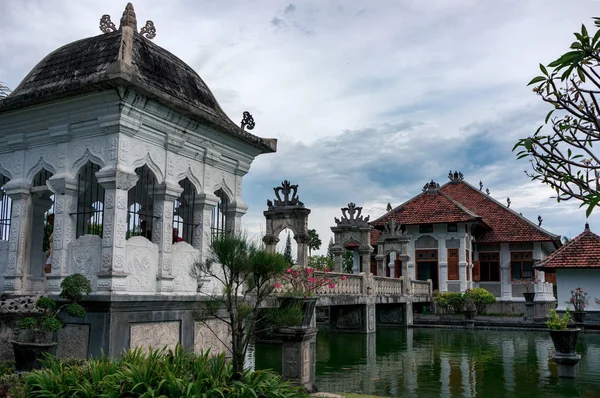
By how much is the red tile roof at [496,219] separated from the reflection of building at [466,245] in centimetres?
5

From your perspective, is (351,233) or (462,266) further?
(462,266)

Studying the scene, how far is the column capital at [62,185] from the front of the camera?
28.7ft

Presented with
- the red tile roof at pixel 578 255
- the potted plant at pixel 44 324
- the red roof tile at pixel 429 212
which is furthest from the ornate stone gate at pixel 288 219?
the red roof tile at pixel 429 212

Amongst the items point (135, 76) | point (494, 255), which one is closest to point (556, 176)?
point (135, 76)

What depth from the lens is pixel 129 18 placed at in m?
9.73

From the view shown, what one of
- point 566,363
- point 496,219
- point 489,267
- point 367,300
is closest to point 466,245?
point 489,267

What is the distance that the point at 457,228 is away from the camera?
33.2m

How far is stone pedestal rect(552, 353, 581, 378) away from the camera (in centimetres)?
1266

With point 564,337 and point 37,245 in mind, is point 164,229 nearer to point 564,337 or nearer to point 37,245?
point 37,245

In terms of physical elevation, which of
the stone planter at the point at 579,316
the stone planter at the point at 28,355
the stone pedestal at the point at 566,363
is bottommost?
the stone pedestal at the point at 566,363

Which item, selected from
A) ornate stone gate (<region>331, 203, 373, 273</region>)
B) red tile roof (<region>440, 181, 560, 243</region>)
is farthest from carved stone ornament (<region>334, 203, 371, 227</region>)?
red tile roof (<region>440, 181, 560, 243</region>)

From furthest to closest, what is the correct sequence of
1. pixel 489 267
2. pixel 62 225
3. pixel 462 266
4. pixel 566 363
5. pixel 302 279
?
pixel 489 267
pixel 462 266
pixel 302 279
pixel 566 363
pixel 62 225

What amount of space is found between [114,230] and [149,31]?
3953 mm

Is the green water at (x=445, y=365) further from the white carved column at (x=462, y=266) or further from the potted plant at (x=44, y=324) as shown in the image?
the white carved column at (x=462, y=266)
